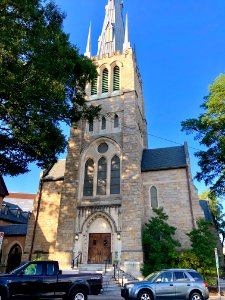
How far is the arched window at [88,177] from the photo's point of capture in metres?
22.5

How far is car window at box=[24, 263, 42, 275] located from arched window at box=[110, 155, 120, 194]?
41.5 ft

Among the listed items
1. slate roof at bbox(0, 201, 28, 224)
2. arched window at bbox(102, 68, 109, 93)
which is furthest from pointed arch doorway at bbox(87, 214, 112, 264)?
slate roof at bbox(0, 201, 28, 224)

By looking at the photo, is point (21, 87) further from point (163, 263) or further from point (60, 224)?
point (163, 263)

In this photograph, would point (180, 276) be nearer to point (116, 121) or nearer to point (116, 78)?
point (116, 121)

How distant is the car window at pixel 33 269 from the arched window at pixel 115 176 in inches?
498

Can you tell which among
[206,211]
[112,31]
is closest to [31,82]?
[206,211]

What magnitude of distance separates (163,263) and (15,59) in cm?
1584

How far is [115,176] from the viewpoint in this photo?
73.4 ft

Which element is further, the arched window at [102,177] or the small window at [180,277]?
the arched window at [102,177]

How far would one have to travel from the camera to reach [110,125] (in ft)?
80.7

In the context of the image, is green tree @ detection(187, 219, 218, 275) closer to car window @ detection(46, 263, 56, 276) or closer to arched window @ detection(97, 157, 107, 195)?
arched window @ detection(97, 157, 107, 195)

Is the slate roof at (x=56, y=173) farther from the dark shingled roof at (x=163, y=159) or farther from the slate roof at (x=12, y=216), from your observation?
the slate roof at (x=12, y=216)

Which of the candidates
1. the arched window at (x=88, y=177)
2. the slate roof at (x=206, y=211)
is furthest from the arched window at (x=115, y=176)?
the slate roof at (x=206, y=211)

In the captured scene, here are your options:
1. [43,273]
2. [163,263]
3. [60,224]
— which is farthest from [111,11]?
[43,273]
